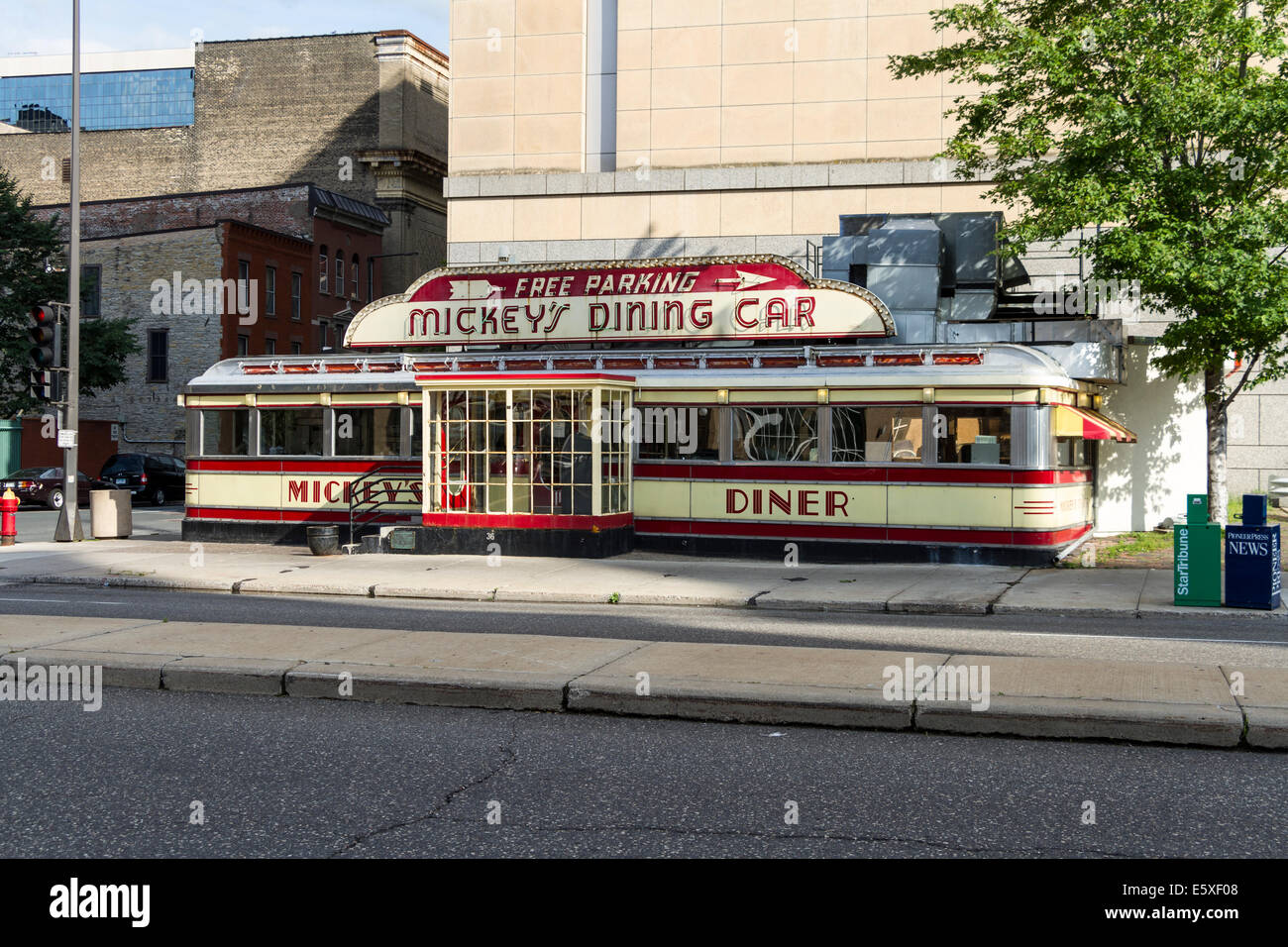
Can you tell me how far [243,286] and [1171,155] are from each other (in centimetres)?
3960

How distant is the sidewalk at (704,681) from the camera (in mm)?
7750

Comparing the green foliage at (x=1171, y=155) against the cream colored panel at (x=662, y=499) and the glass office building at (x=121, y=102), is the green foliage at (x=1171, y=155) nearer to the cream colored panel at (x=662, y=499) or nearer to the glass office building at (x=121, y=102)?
the cream colored panel at (x=662, y=499)

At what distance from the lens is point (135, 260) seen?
52125 millimetres

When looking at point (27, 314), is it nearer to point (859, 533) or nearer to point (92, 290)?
point (92, 290)

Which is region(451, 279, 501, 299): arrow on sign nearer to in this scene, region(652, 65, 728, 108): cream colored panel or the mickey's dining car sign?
the mickey's dining car sign

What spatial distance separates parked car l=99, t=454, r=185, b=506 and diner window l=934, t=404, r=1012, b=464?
99.2 ft

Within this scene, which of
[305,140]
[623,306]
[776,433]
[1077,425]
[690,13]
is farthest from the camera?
[305,140]

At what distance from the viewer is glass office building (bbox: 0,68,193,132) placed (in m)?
79.2

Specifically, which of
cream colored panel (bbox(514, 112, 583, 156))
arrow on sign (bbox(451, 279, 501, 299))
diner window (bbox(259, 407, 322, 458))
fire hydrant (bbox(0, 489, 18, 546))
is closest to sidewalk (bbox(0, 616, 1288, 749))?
diner window (bbox(259, 407, 322, 458))

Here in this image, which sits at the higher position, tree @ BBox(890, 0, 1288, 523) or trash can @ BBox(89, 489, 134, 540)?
tree @ BBox(890, 0, 1288, 523)

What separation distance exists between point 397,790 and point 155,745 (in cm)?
193

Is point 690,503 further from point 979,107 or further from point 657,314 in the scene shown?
point 979,107

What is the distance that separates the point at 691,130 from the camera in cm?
3438

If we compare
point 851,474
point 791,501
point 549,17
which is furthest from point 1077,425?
point 549,17
